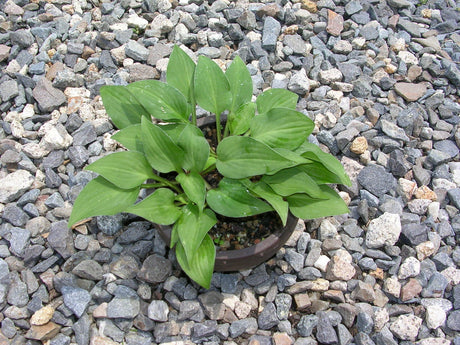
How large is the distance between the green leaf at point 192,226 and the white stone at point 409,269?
2.68 ft

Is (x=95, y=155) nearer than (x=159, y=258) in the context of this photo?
No

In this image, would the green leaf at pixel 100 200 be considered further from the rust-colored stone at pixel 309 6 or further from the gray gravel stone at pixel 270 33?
the rust-colored stone at pixel 309 6

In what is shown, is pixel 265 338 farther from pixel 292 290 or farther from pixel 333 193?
pixel 333 193

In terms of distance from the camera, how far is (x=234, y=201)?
1.53 metres

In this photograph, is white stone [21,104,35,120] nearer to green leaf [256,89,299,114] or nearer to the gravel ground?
the gravel ground

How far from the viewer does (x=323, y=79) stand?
7.98 ft

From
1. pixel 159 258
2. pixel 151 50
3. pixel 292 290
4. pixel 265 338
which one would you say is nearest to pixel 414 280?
pixel 292 290

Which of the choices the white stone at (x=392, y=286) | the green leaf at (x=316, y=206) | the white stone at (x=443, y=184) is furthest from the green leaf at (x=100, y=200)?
the white stone at (x=443, y=184)

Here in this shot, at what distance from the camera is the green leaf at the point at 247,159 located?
1.43m

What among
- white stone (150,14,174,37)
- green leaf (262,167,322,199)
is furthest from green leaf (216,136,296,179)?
white stone (150,14,174,37)

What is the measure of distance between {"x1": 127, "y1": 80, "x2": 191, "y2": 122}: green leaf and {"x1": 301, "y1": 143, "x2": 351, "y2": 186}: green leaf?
479mm

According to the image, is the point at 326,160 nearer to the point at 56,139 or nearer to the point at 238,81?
the point at 238,81

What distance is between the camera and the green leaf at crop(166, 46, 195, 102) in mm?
1770

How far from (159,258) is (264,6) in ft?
5.40
